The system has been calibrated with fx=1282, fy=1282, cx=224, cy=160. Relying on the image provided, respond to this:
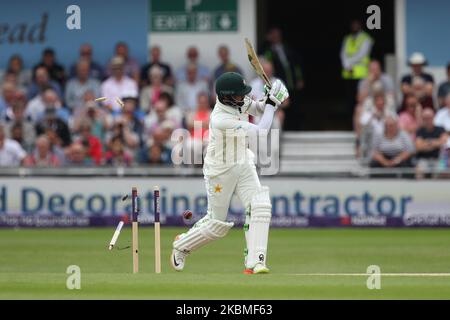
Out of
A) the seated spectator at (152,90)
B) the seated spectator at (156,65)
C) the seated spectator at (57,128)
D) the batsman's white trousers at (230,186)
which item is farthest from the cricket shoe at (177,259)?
the seated spectator at (156,65)

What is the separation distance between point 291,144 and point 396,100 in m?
1.99

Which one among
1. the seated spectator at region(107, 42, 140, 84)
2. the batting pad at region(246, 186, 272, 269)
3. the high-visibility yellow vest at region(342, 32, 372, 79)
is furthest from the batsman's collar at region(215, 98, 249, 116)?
the seated spectator at region(107, 42, 140, 84)

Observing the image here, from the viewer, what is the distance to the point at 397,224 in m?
20.5

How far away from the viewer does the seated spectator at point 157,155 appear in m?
21.0

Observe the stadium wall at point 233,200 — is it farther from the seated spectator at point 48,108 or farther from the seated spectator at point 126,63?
the seated spectator at point 126,63

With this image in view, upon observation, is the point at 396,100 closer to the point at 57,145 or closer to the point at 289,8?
the point at 289,8

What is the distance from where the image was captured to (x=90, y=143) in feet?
70.0

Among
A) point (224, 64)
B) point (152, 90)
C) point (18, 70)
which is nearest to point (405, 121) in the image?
point (224, 64)

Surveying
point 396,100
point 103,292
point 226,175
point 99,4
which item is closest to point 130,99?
point 99,4

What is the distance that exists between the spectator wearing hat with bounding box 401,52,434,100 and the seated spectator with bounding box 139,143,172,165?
4.26 m

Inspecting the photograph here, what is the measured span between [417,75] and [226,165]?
384 inches

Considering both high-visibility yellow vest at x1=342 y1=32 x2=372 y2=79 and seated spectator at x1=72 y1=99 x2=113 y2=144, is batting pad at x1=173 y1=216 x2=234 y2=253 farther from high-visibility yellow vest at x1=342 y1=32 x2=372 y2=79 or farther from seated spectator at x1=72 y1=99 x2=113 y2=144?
high-visibility yellow vest at x1=342 y1=32 x2=372 y2=79

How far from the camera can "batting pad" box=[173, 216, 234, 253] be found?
43.0 ft

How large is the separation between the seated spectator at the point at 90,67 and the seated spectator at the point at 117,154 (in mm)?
1950
